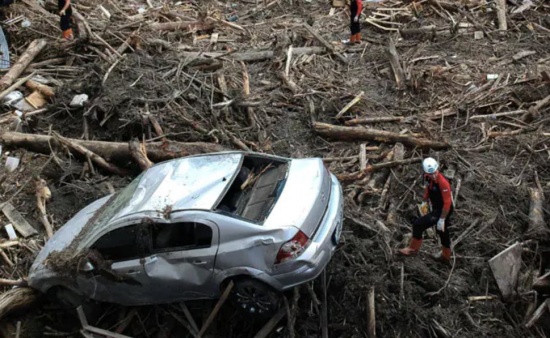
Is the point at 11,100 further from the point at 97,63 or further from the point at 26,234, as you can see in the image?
the point at 26,234

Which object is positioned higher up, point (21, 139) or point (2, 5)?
point (2, 5)

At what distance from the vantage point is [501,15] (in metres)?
14.5

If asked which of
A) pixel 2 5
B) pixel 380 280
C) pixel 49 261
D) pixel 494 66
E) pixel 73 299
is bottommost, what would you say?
pixel 494 66

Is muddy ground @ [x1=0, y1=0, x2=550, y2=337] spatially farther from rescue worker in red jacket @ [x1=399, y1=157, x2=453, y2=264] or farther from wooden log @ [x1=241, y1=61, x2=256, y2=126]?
rescue worker in red jacket @ [x1=399, y1=157, x2=453, y2=264]

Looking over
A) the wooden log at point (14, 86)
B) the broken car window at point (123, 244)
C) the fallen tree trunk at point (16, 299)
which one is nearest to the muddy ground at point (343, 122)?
the fallen tree trunk at point (16, 299)

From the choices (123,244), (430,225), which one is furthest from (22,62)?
(430,225)

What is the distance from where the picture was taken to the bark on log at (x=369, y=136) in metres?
9.90

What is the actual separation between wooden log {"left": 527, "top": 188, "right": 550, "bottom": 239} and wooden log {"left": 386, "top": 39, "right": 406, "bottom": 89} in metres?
4.09

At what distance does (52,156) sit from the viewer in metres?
10.2

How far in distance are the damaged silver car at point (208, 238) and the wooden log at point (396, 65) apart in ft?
17.3

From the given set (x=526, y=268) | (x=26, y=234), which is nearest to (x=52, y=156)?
(x=26, y=234)

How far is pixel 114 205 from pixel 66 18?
7458 millimetres

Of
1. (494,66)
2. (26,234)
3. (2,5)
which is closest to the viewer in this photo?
(26,234)

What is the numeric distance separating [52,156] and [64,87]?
213 cm
